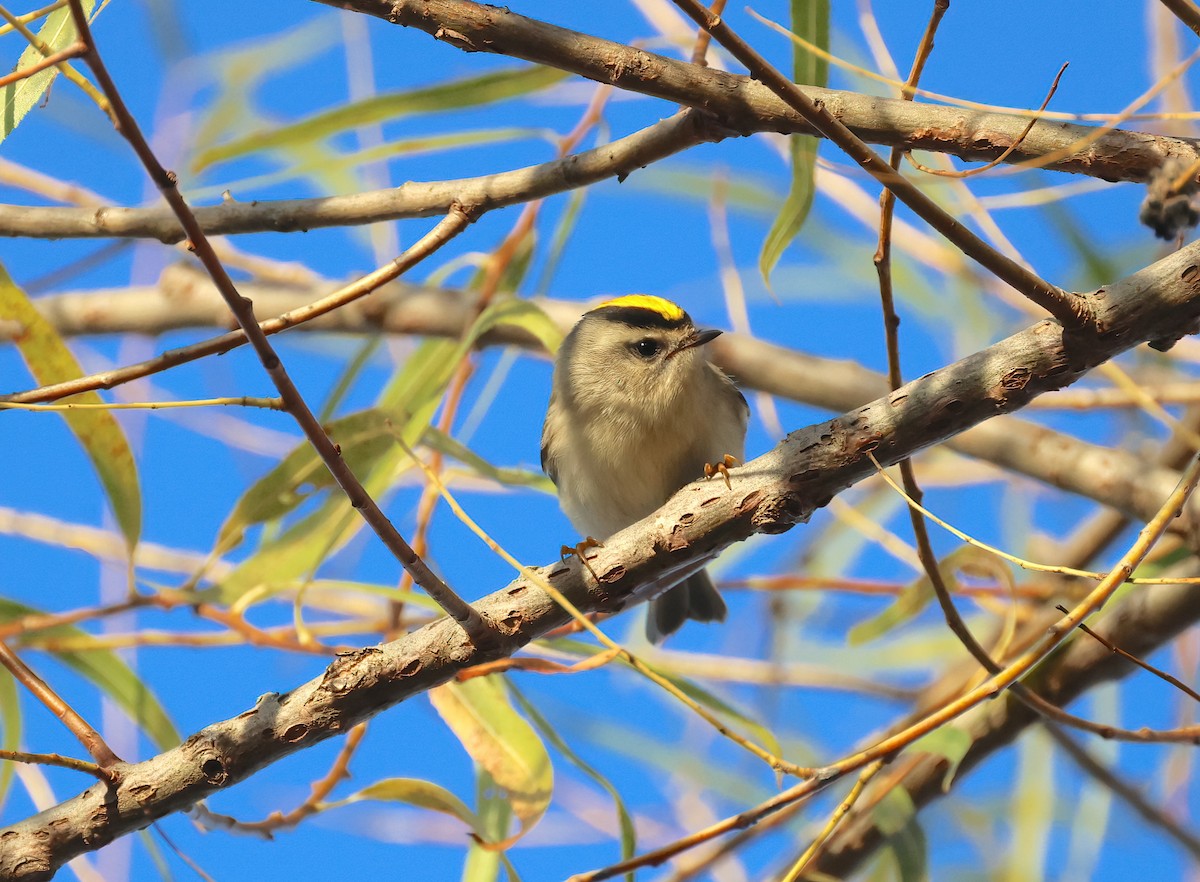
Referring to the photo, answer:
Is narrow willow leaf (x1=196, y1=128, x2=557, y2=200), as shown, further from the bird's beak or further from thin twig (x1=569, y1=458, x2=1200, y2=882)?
thin twig (x1=569, y1=458, x2=1200, y2=882)

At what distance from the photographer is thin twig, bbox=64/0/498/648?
102 cm

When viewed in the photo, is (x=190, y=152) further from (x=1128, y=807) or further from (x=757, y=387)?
(x=1128, y=807)

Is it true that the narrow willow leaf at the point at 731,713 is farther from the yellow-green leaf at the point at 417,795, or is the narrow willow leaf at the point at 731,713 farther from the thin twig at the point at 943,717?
the thin twig at the point at 943,717

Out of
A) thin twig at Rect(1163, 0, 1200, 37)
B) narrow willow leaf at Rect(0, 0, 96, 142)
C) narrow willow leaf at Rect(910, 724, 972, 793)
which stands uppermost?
narrow willow leaf at Rect(0, 0, 96, 142)

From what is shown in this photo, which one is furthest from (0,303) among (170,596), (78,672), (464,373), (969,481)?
(969,481)

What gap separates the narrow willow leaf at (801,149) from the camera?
69.2 inches

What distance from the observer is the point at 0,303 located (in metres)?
1.75

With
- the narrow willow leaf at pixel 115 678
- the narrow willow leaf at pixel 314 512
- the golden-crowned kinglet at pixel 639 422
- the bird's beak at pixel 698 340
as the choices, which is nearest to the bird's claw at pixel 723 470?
the golden-crowned kinglet at pixel 639 422

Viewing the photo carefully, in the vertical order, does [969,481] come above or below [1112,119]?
above

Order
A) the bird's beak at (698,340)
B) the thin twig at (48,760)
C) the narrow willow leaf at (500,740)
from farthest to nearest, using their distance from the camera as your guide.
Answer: the bird's beak at (698,340) → the narrow willow leaf at (500,740) → the thin twig at (48,760)

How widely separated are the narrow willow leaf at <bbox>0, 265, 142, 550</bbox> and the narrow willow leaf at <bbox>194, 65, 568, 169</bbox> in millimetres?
527

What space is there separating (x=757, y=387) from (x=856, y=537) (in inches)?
20.6

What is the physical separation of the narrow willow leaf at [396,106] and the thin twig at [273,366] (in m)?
1.07

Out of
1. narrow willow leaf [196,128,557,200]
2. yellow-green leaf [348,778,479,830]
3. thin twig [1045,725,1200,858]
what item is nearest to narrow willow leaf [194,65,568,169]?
narrow willow leaf [196,128,557,200]
